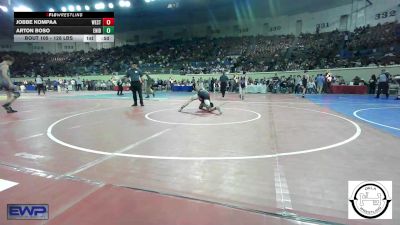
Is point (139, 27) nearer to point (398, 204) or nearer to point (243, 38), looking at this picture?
point (243, 38)

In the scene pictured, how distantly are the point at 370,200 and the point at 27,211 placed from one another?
369cm

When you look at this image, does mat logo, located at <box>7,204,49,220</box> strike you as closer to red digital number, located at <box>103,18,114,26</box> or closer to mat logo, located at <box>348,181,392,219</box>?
mat logo, located at <box>348,181,392,219</box>

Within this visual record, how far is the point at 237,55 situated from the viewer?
3494 cm

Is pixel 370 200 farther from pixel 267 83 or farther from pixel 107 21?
pixel 267 83

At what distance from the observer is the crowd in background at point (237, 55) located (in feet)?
81.2

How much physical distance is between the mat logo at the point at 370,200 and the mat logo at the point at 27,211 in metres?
3.13

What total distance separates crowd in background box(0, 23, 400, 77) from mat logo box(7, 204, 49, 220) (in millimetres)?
25055

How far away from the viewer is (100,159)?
190 inches

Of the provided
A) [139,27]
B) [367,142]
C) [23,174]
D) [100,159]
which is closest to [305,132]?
[367,142]
